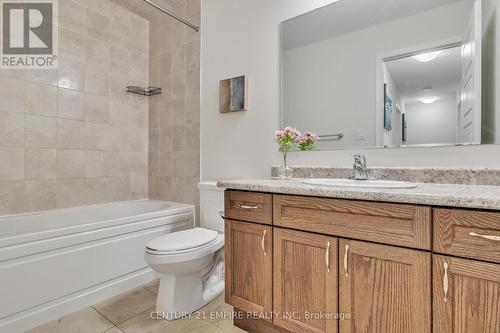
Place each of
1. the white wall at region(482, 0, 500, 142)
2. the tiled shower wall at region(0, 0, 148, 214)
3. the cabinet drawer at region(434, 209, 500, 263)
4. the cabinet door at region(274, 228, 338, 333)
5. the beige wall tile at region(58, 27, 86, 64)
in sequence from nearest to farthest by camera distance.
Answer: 1. the cabinet drawer at region(434, 209, 500, 263)
2. the cabinet door at region(274, 228, 338, 333)
3. the white wall at region(482, 0, 500, 142)
4. the tiled shower wall at region(0, 0, 148, 214)
5. the beige wall tile at region(58, 27, 86, 64)

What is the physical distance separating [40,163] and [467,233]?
278 cm

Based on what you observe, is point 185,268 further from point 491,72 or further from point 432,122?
point 491,72

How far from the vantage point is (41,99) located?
215 cm

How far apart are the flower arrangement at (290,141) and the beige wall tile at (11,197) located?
80.8 inches

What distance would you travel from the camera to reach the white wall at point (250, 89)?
1819 millimetres

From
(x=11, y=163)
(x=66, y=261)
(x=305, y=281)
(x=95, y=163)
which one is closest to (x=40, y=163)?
(x=11, y=163)

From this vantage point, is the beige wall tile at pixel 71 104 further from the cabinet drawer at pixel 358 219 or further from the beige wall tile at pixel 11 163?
the cabinet drawer at pixel 358 219

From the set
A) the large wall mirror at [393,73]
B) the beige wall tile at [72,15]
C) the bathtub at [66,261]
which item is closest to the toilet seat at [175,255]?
the bathtub at [66,261]

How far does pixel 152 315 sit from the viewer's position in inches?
63.1

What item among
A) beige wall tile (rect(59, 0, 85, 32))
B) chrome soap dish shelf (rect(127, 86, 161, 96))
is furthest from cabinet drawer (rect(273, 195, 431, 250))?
beige wall tile (rect(59, 0, 85, 32))

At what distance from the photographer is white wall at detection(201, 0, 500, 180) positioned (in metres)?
1.82

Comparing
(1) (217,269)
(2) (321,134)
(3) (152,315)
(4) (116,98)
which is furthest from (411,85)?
(4) (116,98)

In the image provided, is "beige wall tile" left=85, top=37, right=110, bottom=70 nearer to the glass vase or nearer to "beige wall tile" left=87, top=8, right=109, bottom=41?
"beige wall tile" left=87, top=8, right=109, bottom=41

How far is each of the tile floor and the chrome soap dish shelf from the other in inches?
78.5
